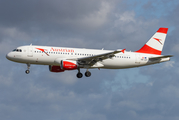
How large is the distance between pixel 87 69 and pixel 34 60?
10.1m

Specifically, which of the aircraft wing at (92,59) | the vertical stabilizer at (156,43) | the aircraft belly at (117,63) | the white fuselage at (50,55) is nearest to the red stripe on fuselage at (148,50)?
the vertical stabilizer at (156,43)

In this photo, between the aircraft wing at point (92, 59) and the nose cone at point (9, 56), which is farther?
the nose cone at point (9, 56)

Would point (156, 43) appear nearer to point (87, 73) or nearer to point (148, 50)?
point (148, 50)

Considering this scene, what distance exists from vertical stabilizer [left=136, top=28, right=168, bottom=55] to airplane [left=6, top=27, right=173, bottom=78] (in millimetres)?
790

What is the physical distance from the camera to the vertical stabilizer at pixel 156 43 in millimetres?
63406

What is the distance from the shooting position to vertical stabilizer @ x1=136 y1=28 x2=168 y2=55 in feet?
208

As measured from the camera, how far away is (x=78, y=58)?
56.7 metres

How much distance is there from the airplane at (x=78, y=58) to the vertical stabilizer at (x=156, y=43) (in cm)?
79

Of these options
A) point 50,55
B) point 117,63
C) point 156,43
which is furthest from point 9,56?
point 156,43

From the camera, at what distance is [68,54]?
186ft

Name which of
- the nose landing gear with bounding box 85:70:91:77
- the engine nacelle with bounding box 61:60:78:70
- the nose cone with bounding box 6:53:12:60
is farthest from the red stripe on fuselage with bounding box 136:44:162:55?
the nose cone with bounding box 6:53:12:60

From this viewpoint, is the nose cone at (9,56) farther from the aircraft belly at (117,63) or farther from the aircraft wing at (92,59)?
the aircraft belly at (117,63)

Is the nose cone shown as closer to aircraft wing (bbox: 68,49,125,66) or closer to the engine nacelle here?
the engine nacelle

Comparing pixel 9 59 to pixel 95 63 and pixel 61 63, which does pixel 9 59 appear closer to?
pixel 61 63
